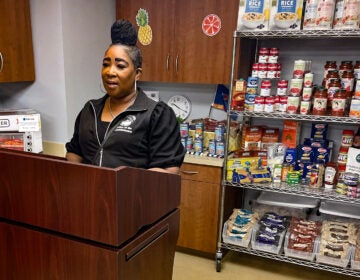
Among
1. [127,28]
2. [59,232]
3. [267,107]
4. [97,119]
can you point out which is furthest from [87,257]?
[267,107]

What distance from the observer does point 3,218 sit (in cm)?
92

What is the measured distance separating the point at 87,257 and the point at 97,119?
1.98 ft

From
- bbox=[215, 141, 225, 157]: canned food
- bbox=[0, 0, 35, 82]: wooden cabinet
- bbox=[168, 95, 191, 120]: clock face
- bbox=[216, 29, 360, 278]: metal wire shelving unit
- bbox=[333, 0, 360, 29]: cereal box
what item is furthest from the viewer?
bbox=[168, 95, 191, 120]: clock face

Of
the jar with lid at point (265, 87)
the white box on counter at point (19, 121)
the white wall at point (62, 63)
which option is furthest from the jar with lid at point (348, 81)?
the white box on counter at point (19, 121)

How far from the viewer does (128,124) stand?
3.92 feet

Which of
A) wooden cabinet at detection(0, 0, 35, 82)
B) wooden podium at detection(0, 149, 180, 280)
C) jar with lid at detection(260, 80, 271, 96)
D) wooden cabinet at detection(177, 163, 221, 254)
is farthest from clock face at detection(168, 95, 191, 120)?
wooden podium at detection(0, 149, 180, 280)

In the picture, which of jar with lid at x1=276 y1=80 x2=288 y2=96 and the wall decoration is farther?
the wall decoration

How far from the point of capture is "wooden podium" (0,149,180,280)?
0.77 metres

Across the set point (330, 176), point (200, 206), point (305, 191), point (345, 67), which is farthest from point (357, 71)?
point (200, 206)

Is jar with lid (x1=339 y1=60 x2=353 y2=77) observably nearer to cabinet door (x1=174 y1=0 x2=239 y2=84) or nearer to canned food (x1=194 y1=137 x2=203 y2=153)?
cabinet door (x1=174 y1=0 x2=239 y2=84)

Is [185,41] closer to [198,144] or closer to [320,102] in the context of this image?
[198,144]

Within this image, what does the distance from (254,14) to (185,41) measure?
0.64 meters

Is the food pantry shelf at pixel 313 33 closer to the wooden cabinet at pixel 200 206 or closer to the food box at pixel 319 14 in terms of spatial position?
the food box at pixel 319 14

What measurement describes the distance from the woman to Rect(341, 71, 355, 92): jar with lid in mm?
1464
